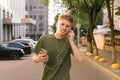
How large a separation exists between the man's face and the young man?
0.01m

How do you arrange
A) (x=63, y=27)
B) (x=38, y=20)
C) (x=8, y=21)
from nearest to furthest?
(x=63, y=27)
(x=8, y=21)
(x=38, y=20)

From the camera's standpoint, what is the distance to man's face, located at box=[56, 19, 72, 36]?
514 cm

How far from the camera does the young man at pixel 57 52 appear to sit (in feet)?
17.2

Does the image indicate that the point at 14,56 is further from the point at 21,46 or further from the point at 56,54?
the point at 56,54

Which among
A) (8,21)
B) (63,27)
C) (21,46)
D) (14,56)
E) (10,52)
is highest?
(8,21)

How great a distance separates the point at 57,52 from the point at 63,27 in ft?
1.18

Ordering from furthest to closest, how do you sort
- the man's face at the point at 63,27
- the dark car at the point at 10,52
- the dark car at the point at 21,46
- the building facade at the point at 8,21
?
the building facade at the point at 8,21, the dark car at the point at 21,46, the dark car at the point at 10,52, the man's face at the point at 63,27

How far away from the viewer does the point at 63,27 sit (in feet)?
16.9

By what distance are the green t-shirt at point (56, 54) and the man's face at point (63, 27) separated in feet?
0.52

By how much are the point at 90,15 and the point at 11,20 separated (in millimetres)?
36172

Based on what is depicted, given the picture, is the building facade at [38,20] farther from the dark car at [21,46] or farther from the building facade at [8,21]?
the dark car at [21,46]

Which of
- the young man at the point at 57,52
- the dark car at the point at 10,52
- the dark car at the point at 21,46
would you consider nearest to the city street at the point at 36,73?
the dark car at the point at 10,52

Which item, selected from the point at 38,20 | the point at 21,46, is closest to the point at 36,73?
the point at 21,46

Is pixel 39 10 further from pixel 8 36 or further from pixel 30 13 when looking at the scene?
pixel 8 36
